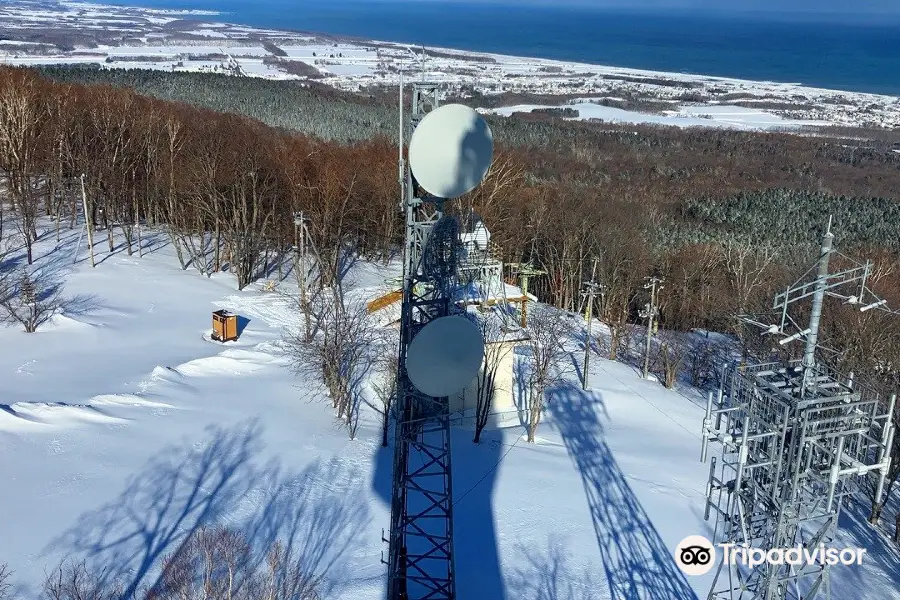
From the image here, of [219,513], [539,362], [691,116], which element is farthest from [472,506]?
[691,116]

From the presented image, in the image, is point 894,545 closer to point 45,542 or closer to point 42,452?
point 45,542

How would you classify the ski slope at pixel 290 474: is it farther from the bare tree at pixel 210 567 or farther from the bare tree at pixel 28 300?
the bare tree at pixel 28 300

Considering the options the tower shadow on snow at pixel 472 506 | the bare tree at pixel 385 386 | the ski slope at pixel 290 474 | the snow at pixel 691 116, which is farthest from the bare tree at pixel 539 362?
the snow at pixel 691 116

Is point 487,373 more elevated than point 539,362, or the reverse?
point 539,362

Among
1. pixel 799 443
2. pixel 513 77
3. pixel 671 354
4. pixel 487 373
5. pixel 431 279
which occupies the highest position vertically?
pixel 513 77

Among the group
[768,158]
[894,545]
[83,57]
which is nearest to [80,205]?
[894,545]

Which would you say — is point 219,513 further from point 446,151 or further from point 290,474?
point 446,151

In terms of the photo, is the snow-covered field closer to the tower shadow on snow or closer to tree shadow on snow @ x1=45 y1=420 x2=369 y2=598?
the tower shadow on snow
